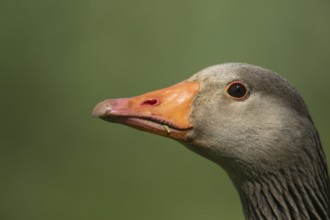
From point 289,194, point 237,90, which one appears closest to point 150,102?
point 237,90

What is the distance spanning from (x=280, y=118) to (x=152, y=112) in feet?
2.12

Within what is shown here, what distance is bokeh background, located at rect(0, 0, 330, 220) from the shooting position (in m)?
7.83

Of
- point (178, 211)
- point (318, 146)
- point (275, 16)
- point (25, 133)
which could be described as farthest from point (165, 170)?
point (318, 146)

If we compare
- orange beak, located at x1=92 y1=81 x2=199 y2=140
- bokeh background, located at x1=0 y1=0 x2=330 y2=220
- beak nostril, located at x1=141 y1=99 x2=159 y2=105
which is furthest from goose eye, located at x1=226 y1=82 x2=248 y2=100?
bokeh background, located at x1=0 y1=0 x2=330 y2=220

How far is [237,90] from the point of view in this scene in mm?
3439

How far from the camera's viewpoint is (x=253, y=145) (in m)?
3.38

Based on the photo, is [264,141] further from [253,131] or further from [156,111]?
[156,111]

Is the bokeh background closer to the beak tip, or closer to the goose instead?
the goose

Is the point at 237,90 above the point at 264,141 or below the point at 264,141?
above

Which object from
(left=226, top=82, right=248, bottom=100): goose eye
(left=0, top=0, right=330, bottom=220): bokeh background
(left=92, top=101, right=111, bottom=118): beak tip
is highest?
(left=0, top=0, right=330, bottom=220): bokeh background

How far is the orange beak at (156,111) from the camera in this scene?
3303 mm

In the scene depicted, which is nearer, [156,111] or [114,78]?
[156,111]

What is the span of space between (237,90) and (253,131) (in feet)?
0.74

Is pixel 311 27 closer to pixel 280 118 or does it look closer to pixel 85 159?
pixel 85 159
